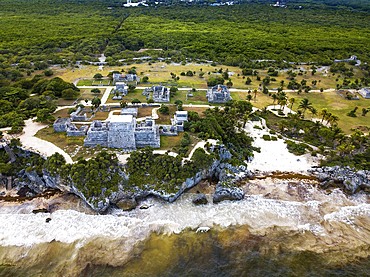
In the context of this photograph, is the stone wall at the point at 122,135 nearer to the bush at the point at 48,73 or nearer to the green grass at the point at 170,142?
the green grass at the point at 170,142

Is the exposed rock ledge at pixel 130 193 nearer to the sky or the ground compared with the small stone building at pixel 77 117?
nearer to the ground

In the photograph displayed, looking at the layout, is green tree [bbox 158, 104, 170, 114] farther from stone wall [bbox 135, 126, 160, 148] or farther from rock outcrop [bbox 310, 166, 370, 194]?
rock outcrop [bbox 310, 166, 370, 194]

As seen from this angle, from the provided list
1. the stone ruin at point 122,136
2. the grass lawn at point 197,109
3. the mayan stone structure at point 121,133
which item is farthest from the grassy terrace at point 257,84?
the mayan stone structure at point 121,133

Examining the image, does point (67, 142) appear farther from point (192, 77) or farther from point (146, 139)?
point (192, 77)

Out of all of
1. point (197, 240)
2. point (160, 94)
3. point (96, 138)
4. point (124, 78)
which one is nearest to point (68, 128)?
point (96, 138)

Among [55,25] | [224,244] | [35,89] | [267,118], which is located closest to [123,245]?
[224,244]

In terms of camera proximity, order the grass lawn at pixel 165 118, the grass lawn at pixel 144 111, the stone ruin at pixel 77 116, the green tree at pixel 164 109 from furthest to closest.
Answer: the green tree at pixel 164 109 < the grass lawn at pixel 144 111 < the stone ruin at pixel 77 116 < the grass lawn at pixel 165 118

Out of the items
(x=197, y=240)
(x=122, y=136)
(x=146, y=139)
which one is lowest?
(x=197, y=240)
